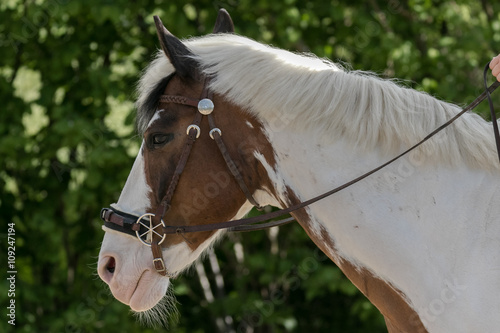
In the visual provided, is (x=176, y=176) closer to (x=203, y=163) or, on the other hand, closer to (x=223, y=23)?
(x=203, y=163)

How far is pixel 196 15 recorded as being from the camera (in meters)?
5.77

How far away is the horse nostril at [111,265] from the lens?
2541mm

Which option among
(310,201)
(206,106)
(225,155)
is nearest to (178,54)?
(206,106)

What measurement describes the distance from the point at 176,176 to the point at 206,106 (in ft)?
1.01

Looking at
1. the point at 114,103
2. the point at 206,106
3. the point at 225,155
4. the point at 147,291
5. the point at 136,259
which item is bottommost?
the point at 114,103

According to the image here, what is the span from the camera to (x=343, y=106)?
2.20m

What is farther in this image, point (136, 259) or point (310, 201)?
point (136, 259)

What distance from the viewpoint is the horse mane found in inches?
84.1

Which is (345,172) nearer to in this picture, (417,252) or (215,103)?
(417,252)

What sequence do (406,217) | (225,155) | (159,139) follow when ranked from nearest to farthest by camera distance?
1. (406,217)
2. (225,155)
3. (159,139)

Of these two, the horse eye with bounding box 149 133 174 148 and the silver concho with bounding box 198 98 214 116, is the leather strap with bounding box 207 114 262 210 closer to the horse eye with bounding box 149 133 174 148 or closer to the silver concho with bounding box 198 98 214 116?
the silver concho with bounding box 198 98 214 116

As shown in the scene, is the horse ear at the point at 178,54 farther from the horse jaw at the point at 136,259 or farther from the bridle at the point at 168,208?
the horse jaw at the point at 136,259

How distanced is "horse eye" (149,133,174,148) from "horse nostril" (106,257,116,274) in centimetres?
53

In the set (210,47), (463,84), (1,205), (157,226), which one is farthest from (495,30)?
(1,205)
